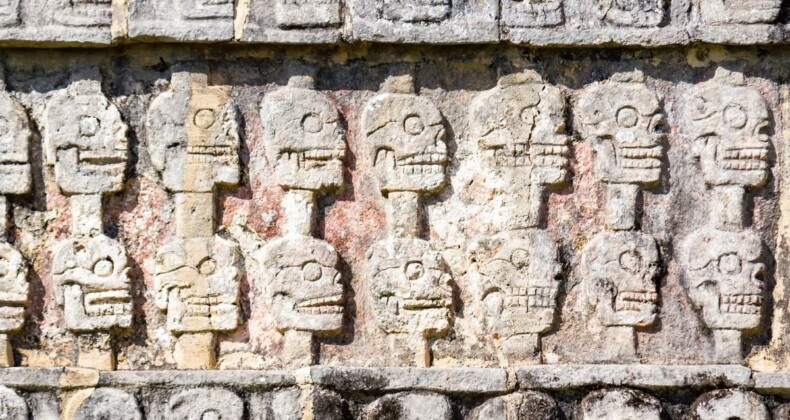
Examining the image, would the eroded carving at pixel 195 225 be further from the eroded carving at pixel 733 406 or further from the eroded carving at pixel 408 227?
the eroded carving at pixel 733 406

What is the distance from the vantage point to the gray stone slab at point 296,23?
202 inches

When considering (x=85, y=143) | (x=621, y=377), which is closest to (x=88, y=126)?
(x=85, y=143)

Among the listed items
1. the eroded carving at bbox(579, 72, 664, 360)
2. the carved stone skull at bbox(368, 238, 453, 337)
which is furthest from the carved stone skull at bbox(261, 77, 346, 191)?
the eroded carving at bbox(579, 72, 664, 360)

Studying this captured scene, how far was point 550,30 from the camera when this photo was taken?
5.17 meters

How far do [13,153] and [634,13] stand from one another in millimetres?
2581

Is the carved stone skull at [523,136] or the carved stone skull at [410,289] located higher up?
the carved stone skull at [523,136]

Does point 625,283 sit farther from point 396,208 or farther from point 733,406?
point 396,208

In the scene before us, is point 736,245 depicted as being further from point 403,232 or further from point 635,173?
point 403,232

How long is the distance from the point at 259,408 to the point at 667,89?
2130 millimetres

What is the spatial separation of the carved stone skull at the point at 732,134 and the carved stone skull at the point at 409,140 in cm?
107

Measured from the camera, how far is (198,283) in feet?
16.9

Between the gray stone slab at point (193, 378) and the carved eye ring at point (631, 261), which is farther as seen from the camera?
the carved eye ring at point (631, 261)

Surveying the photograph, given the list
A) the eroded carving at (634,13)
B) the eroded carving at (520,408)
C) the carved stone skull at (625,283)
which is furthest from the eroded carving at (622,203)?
the eroded carving at (520,408)

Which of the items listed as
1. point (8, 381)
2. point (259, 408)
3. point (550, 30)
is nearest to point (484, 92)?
point (550, 30)
